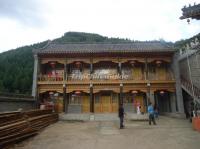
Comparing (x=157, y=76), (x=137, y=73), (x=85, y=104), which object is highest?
(x=137, y=73)

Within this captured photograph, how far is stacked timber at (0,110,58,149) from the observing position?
27.2ft

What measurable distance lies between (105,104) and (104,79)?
8.87ft

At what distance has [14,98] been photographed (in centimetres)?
Result: 1534

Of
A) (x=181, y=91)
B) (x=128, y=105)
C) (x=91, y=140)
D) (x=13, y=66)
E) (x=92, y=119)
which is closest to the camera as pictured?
(x=91, y=140)

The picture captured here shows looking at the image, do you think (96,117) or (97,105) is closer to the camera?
(96,117)

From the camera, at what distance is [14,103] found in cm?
1551

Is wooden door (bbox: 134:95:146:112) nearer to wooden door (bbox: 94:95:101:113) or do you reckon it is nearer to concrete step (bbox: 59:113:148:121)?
concrete step (bbox: 59:113:148:121)

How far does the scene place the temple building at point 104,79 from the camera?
65.8ft

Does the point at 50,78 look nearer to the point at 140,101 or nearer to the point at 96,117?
the point at 96,117

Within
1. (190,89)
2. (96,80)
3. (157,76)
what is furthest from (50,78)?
(190,89)

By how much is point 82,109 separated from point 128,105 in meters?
4.66

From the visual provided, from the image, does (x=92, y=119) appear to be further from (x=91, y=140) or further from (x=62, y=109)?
(x=91, y=140)

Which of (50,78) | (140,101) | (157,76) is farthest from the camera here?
(157,76)

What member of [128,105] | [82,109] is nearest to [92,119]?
[82,109]
